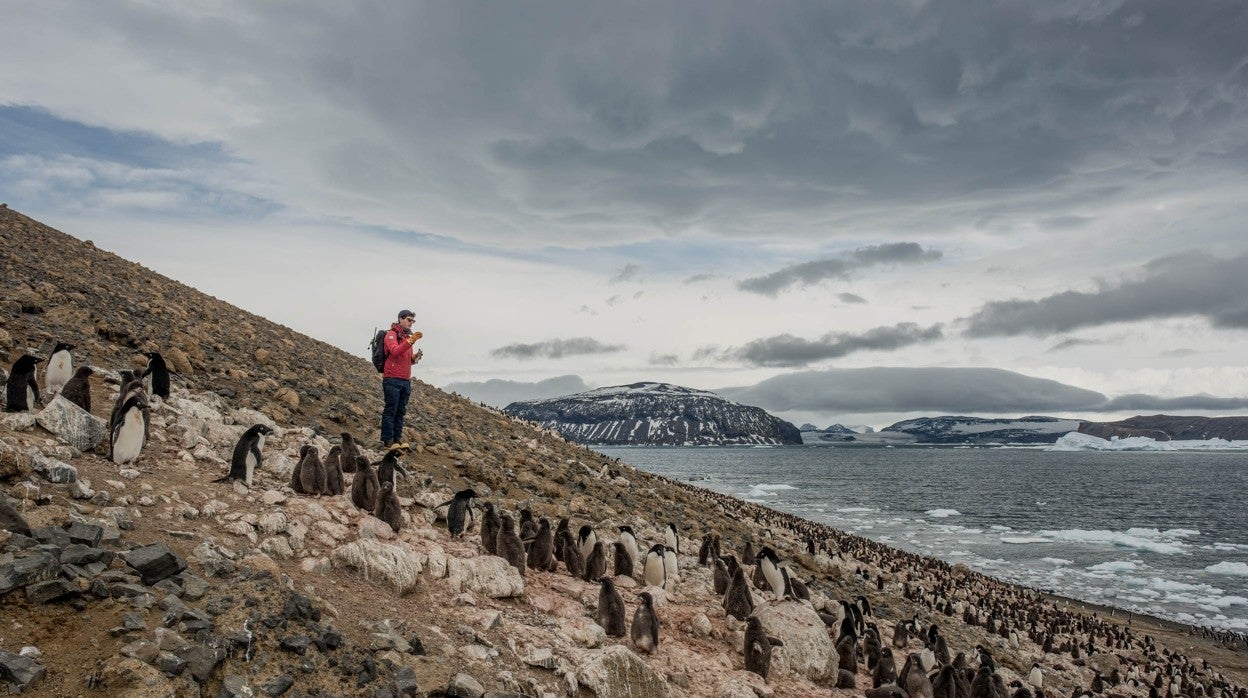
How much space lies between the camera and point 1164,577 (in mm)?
43906

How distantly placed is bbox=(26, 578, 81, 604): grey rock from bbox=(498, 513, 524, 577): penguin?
585cm

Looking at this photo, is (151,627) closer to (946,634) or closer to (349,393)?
(349,393)

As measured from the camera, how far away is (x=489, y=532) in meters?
10.7

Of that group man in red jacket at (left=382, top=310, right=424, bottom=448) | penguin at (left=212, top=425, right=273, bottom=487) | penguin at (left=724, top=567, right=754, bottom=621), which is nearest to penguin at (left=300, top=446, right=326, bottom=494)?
penguin at (left=212, top=425, right=273, bottom=487)

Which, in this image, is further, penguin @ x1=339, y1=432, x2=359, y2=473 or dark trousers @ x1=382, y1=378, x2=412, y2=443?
dark trousers @ x1=382, y1=378, x2=412, y2=443

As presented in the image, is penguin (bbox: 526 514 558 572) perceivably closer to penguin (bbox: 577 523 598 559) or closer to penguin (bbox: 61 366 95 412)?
penguin (bbox: 577 523 598 559)

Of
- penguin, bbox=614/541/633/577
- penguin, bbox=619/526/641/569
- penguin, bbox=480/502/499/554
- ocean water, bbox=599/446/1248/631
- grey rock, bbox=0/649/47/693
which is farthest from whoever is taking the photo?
ocean water, bbox=599/446/1248/631

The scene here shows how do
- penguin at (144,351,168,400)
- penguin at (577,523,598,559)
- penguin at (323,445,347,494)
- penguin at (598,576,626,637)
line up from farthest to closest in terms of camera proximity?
1. penguin at (577,523,598,559)
2. penguin at (144,351,168,400)
3. penguin at (323,445,347,494)
4. penguin at (598,576,626,637)

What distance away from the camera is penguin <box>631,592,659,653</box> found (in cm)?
944

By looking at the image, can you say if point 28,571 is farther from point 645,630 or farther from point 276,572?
point 645,630

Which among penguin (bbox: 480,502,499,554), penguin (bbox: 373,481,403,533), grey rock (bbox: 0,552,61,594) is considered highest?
grey rock (bbox: 0,552,61,594)

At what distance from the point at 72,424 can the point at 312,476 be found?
3.07 meters

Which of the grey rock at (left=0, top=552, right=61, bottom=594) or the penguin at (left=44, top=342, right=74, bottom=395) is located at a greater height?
the penguin at (left=44, top=342, right=74, bottom=395)

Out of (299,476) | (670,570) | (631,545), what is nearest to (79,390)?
(299,476)
